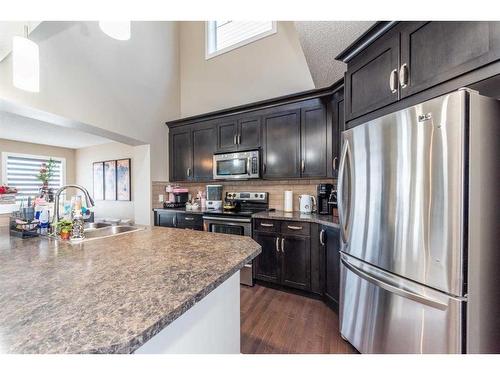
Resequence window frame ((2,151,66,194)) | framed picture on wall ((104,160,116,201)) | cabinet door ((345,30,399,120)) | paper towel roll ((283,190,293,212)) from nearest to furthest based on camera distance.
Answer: cabinet door ((345,30,399,120)) < paper towel roll ((283,190,293,212)) < window frame ((2,151,66,194)) < framed picture on wall ((104,160,116,201))

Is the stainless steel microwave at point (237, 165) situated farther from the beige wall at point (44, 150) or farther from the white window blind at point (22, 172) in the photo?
the beige wall at point (44, 150)

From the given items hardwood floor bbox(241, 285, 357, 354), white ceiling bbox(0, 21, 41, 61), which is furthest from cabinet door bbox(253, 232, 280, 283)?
white ceiling bbox(0, 21, 41, 61)

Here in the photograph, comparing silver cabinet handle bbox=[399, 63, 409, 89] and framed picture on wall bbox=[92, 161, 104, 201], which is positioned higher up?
silver cabinet handle bbox=[399, 63, 409, 89]

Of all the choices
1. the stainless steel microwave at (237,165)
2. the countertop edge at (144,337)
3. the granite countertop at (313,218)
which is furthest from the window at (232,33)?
the countertop edge at (144,337)

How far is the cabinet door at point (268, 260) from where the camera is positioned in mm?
2570

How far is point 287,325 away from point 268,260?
77 cm

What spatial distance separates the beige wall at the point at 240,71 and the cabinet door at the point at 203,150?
642 millimetres

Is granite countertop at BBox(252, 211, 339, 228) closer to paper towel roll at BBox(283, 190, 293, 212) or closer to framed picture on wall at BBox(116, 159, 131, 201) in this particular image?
paper towel roll at BBox(283, 190, 293, 212)

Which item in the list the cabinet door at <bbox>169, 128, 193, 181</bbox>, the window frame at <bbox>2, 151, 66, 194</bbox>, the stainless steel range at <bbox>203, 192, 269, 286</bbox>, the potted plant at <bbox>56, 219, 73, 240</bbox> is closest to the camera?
the potted plant at <bbox>56, 219, 73, 240</bbox>

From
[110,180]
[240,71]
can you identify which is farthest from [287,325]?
[110,180]

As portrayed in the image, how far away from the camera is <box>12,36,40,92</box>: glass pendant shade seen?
1276 mm

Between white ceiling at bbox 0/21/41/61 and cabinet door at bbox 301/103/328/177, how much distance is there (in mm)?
2611

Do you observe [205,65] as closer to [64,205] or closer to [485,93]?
[64,205]

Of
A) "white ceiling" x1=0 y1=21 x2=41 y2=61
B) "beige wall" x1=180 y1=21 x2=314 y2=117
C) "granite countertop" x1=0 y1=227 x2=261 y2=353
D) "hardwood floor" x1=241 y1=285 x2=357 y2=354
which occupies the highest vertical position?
"beige wall" x1=180 y1=21 x2=314 y2=117
